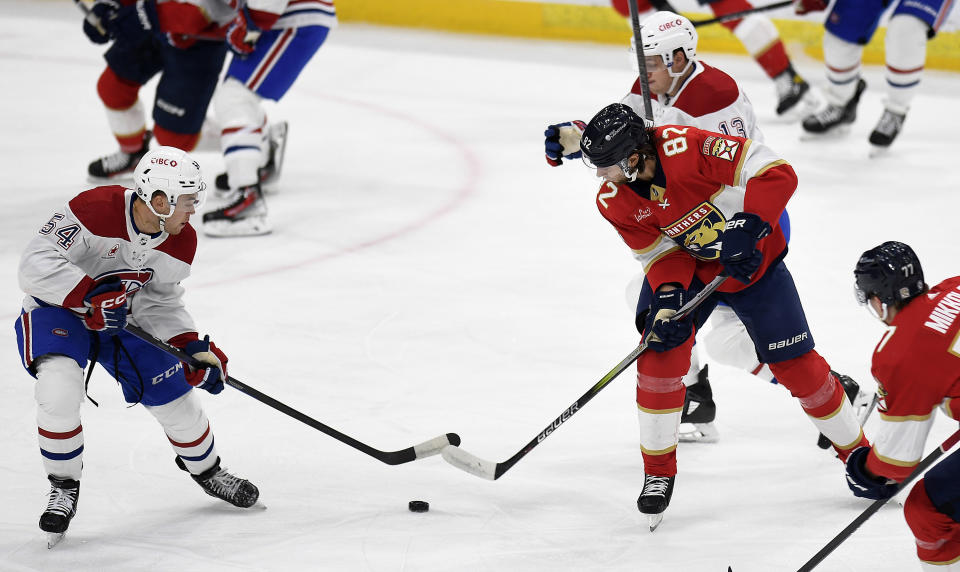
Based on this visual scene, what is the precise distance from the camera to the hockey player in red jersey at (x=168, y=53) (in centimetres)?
489

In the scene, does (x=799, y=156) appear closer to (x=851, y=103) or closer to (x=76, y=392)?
(x=851, y=103)

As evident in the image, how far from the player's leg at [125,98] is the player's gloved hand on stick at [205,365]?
8.83ft

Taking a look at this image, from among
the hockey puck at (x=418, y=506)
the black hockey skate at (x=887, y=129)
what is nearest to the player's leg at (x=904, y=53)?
the black hockey skate at (x=887, y=129)

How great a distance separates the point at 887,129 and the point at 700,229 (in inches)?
138

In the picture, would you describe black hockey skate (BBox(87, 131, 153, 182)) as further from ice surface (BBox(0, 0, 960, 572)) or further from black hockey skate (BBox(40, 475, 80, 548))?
black hockey skate (BBox(40, 475, 80, 548))

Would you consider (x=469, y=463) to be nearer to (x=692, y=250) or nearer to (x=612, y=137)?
(x=692, y=250)

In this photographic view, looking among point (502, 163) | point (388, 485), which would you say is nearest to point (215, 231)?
point (502, 163)

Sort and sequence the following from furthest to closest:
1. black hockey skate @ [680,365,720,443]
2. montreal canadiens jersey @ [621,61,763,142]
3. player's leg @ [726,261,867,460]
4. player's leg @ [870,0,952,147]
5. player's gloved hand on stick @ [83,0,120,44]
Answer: player's leg @ [870,0,952,147]
player's gloved hand on stick @ [83,0,120,44]
black hockey skate @ [680,365,720,443]
montreal canadiens jersey @ [621,61,763,142]
player's leg @ [726,261,867,460]

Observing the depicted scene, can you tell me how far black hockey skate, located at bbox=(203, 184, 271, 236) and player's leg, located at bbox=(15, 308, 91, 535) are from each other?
2240mm

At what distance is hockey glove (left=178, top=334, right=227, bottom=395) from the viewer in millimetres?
2717

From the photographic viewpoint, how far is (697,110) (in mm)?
3195

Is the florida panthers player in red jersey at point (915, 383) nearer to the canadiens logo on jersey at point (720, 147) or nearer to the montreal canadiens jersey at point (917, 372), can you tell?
the montreal canadiens jersey at point (917, 372)

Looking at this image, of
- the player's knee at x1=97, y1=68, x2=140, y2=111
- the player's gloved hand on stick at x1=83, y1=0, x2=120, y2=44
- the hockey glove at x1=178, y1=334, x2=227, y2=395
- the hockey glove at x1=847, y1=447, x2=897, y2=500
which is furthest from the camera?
the player's knee at x1=97, y1=68, x2=140, y2=111

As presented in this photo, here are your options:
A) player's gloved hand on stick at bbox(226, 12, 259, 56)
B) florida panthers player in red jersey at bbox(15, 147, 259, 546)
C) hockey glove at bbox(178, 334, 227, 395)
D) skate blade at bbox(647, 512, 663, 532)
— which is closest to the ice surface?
skate blade at bbox(647, 512, 663, 532)
